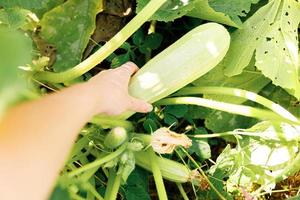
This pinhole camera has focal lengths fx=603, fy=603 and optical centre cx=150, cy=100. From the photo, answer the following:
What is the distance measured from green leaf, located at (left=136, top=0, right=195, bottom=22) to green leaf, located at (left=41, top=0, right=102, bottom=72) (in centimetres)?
25

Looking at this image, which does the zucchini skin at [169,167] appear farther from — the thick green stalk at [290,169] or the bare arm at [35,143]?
the bare arm at [35,143]

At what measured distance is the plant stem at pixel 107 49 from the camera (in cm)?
162

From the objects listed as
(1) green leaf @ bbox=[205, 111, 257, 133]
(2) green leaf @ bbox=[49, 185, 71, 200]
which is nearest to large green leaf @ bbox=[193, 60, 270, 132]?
(1) green leaf @ bbox=[205, 111, 257, 133]

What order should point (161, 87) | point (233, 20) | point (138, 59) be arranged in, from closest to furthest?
point (161, 87) < point (233, 20) < point (138, 59)

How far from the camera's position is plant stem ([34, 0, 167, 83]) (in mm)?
1617

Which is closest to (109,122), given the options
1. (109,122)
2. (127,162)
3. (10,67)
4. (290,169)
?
(109,122)

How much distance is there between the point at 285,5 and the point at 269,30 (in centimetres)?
9

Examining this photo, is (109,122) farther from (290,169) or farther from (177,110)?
(290,169)

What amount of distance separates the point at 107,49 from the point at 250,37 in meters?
0.52

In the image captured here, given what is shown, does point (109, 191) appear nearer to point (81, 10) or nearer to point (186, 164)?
point (186, 164)

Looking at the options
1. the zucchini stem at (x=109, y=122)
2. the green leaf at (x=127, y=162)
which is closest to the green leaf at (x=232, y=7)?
the zucchini stem at (x=109, y=122)

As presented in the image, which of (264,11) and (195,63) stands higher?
(264,11)

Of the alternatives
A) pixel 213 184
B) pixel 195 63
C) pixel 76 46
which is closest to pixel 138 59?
pixel 76 46

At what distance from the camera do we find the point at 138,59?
2074 millimetres
